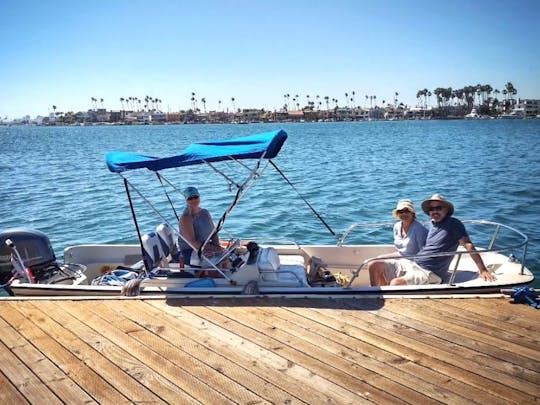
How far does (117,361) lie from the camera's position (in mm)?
4527

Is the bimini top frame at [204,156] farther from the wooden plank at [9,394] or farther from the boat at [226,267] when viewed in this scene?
the wooden plank at [9,394]

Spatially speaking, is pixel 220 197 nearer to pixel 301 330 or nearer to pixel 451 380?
pixel 301 330

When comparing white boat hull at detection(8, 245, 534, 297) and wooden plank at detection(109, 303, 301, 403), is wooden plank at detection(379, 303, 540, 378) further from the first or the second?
wooden plank at detection(109, 303, 301, 403)

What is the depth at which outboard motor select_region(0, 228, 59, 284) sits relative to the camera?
703 centimetres

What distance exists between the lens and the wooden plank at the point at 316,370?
3.92 m

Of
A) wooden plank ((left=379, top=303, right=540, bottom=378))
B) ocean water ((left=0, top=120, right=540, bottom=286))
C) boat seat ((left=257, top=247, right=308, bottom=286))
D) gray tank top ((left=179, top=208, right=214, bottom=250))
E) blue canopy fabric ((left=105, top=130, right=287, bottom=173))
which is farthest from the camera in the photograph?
ocean water ((left=0, top=120, right=540, bottom=286))

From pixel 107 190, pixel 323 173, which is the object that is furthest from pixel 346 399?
pixel 323 173

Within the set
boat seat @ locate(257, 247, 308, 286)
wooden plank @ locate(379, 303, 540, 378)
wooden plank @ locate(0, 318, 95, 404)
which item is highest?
boat seat @ locate(257, 247, 308, 286)

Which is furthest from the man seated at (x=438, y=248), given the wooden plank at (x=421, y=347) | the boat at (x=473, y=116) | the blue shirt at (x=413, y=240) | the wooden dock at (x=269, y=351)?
the boat at (x=473, y=116)

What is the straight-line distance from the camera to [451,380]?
410 cm

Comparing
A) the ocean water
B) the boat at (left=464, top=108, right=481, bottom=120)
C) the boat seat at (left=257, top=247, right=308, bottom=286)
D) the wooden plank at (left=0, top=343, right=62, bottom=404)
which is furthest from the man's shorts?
the boat at (left=464, top=108, right=481, bottom=120)

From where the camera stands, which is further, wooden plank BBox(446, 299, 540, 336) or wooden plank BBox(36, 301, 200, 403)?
wooden plank BBox(446, 299, 540, 336)

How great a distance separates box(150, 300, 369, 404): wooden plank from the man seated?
2449 mm

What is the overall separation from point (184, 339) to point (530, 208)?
14.2 m
